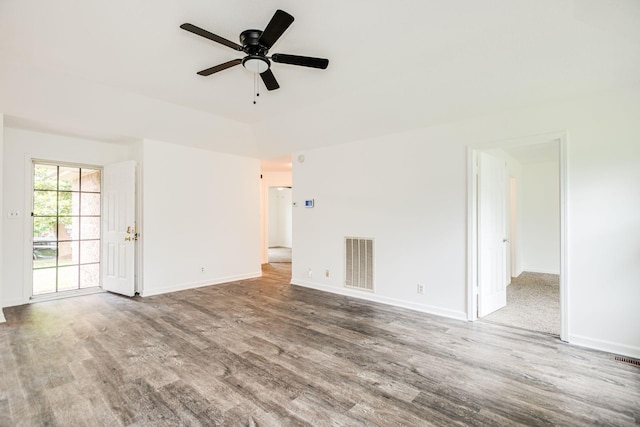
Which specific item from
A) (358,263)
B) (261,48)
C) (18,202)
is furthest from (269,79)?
(18,202)

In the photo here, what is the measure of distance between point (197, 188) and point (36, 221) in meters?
2.46

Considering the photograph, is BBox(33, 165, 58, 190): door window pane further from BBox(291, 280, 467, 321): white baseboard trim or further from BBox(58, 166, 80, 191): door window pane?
BBox(291, 280, 467, 321): white baseboard trim

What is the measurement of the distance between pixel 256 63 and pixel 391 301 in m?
3.55

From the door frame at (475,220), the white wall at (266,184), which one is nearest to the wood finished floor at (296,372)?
the door frame at (475,220)

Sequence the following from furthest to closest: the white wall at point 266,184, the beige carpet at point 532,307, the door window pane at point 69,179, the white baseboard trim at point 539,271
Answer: the white wall at point 266,184
the white baseboard trim at point 539,271
the door window pane at point 69,179
the beige carpet at point 532,307

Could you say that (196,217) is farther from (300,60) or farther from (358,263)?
(300,60)

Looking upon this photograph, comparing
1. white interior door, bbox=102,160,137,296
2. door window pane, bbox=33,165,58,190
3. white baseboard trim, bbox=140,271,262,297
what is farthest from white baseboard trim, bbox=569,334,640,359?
door window pane, bbox=33,165,58,190

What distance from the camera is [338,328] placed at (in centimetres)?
348

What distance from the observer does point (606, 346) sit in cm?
287

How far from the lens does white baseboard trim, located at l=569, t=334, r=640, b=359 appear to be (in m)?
2.75

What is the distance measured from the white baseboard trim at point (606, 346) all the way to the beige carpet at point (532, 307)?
27cm

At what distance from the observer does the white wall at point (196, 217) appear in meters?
4.93

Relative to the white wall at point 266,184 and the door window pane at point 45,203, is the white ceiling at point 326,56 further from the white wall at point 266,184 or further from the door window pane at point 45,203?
the white wall at point 266,184

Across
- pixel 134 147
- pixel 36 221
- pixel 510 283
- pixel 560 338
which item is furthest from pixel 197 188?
pixel 510 283
